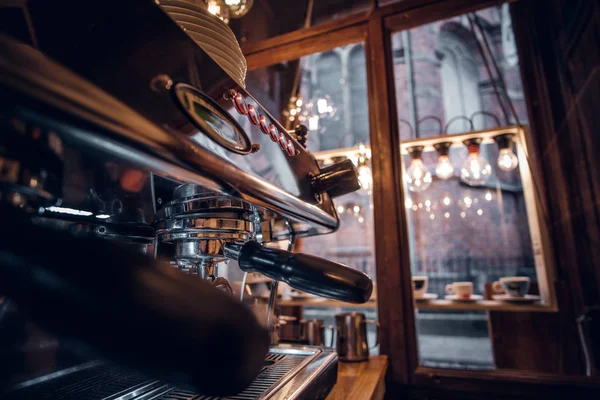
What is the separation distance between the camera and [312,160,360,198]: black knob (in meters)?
0.56

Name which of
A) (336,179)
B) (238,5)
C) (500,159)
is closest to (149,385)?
(336,179)

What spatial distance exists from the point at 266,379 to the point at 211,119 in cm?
36

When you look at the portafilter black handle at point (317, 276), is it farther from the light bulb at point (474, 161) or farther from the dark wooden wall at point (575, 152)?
the light bulb at point (474, 161)

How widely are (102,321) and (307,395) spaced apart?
36 cm

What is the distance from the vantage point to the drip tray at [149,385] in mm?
402

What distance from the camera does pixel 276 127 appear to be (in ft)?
1.56

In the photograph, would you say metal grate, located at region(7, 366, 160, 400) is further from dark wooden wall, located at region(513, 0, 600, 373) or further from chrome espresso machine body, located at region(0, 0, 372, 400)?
dark wooden wall, located at region(513, 0, 600, 373)

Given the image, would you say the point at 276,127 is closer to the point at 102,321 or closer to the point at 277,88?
the point at 102,321

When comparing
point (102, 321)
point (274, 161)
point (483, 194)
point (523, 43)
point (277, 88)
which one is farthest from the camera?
point (483, 194)

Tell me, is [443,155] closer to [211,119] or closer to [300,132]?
[300,132]

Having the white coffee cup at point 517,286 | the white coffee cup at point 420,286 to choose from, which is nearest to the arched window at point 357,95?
the white coffee cup at point 420,286

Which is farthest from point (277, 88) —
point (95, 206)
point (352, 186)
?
point (95, 206)

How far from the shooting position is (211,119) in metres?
0.32

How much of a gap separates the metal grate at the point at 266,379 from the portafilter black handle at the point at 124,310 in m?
0.26
